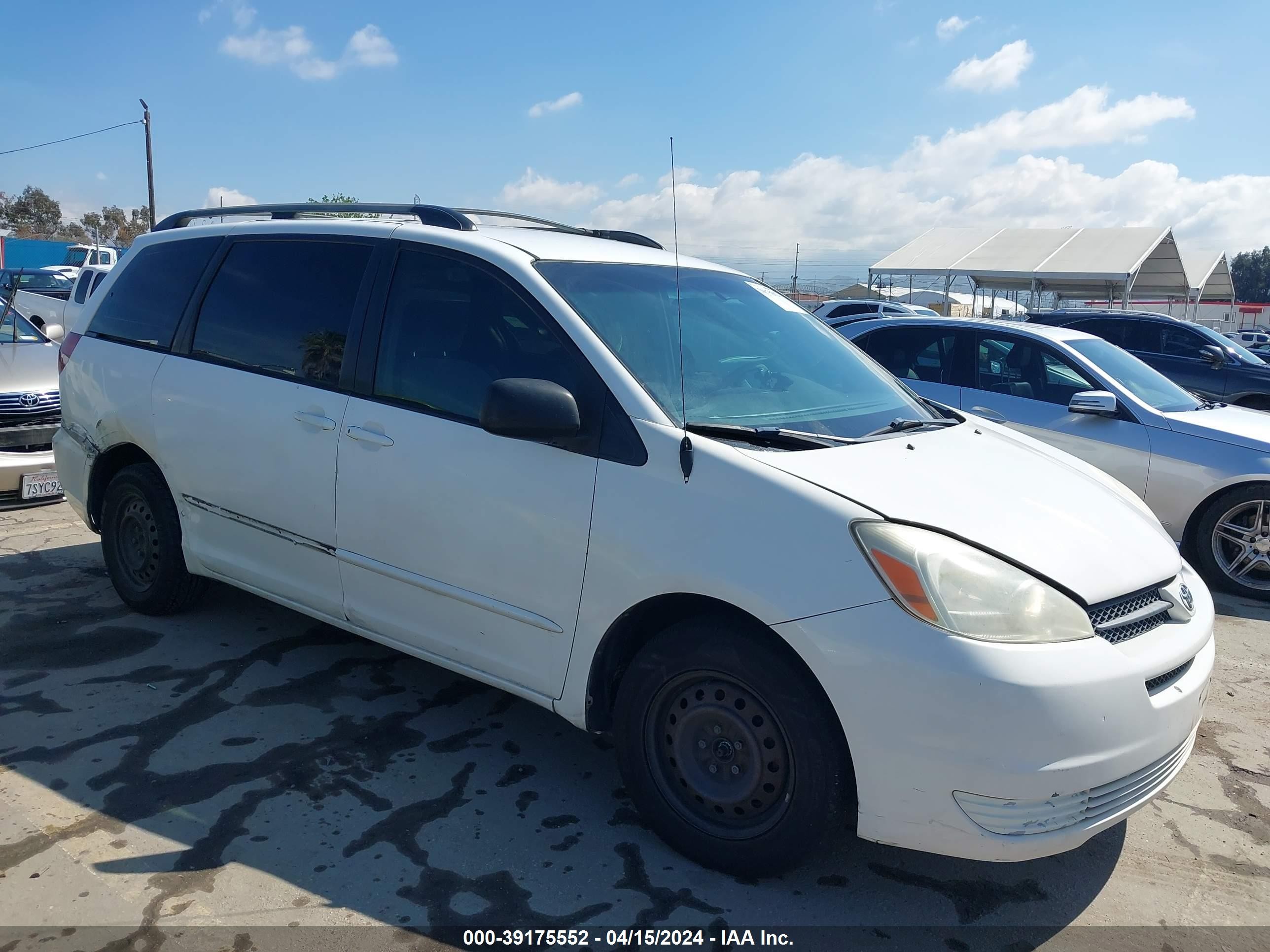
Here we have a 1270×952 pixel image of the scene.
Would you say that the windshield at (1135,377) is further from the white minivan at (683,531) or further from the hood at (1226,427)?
the white minivan at (683,531)

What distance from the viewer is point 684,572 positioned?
2736 mm

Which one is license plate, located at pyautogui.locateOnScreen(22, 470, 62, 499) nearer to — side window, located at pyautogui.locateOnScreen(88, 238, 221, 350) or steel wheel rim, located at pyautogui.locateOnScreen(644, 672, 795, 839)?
side window, located at pyautogui.locateOnScreen(88, 238, 221, 350)

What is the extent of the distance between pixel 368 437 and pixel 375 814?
1332mm

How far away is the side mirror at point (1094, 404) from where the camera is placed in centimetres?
615

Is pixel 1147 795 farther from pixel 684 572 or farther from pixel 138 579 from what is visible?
pixel 138 579

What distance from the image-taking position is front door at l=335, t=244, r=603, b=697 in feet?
10.0

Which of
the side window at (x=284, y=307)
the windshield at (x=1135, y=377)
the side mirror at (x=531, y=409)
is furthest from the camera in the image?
the windshield at (x=1135, y=377)

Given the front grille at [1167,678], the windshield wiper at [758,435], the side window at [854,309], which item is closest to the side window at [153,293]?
the windshield wiper at [758,435]

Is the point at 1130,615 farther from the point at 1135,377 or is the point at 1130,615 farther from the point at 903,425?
the point at 1135,377

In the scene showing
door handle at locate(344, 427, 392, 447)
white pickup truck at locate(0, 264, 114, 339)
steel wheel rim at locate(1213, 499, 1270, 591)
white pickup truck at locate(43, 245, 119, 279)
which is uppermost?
white pickup truck at locate(43, 245, 119, 279)

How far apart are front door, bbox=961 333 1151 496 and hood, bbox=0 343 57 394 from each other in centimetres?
677

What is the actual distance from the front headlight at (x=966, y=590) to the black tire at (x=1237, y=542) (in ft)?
14.4

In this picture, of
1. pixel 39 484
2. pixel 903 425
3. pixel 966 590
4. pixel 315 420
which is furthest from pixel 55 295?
pixel 966 590

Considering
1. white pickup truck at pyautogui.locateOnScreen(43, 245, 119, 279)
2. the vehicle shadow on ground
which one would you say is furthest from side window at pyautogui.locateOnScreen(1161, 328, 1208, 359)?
white pickup truck at pyautogui.locateOnScreen(43, 245, 119, 279)
